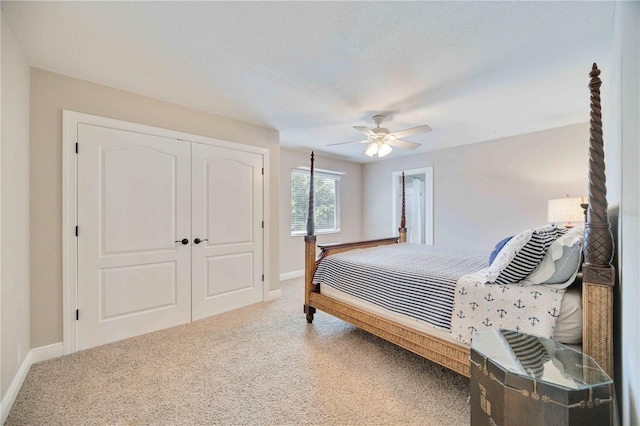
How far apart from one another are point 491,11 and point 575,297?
1.70 metres

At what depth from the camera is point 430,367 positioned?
87.3 inches

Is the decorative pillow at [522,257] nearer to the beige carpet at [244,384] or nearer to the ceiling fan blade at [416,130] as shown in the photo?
the beige carpet at [244,384]

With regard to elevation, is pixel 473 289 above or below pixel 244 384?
above

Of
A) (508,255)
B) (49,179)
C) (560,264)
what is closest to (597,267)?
(560,264)

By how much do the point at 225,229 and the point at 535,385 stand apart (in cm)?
316

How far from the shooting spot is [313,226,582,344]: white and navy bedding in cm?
162

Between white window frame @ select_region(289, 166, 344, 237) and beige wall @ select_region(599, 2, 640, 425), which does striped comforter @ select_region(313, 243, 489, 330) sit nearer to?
beige wall @ select_region(599, 2, 640, 425)

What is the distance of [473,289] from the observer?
6.01 ft

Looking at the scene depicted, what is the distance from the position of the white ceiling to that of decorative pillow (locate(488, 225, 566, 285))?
4.32 ft

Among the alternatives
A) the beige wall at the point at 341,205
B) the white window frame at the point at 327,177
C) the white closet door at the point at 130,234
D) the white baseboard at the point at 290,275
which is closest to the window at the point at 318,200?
the white window frame at the point at 327,177

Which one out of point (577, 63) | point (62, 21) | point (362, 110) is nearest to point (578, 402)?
point (577, 63)

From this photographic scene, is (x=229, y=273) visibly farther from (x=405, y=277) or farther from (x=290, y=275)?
(x=405, y=277)

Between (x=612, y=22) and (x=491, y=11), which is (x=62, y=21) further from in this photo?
(x=612, y=22)

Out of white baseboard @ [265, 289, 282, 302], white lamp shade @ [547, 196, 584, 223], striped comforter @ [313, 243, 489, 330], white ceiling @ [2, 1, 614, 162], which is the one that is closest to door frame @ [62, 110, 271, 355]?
white ceiling @ [2, 1, 614, 162]
